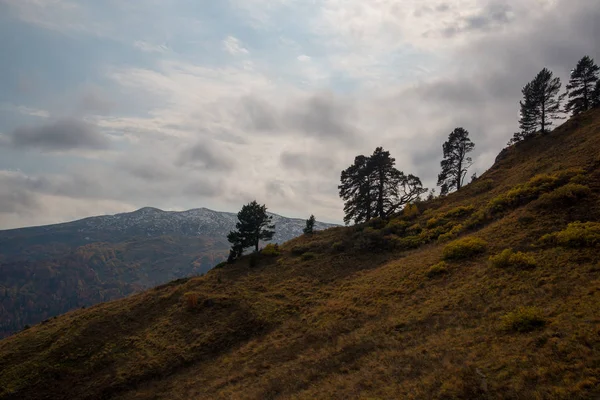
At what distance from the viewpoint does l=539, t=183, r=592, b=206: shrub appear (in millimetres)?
28141

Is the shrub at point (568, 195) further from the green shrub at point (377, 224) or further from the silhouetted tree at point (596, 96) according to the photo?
the silhouetted tree at point (596, 96)

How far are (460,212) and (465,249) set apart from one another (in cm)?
1623

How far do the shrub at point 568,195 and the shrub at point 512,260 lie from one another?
10025 millimetres

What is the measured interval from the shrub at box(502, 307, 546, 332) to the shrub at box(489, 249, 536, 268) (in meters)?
7.09

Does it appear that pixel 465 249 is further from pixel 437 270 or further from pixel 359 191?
pixel 359 191

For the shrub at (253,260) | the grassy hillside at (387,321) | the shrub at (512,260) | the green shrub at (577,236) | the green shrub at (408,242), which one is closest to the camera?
the grassy hillside at (387,321)

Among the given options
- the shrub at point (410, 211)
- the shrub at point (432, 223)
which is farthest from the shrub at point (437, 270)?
the shrub at point (410, 211)

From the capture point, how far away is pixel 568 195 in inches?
1115

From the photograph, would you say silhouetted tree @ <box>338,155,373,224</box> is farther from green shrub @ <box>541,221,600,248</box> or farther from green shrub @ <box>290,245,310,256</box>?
green shrub @ <box>541,221,600,248</box>

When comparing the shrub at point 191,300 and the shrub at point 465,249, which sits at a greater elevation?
the shrub at point 465,249

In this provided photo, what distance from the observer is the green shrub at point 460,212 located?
1628 inches

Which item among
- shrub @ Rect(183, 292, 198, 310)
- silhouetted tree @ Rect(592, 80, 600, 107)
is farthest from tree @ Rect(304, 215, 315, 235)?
silhouetted tree @ Rect(592, 80, 600, 107)

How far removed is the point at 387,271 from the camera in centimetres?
3152

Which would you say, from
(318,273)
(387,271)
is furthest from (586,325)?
(318,273)
